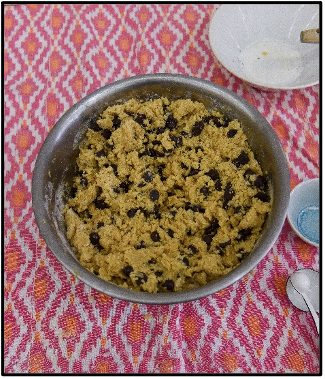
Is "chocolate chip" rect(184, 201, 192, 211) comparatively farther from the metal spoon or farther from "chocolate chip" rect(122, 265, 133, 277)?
the metal spoon

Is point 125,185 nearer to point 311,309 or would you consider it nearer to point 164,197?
point 164,197

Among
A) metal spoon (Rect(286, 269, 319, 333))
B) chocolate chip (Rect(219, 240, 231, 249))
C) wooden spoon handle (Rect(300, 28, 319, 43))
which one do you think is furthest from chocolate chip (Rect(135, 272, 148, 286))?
wooden spoon handle (Rect(300, 28, 319, 43))

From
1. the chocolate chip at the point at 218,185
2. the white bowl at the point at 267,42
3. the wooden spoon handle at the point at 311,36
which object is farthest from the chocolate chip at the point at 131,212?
the wooden spoon handle at the point at 311,36

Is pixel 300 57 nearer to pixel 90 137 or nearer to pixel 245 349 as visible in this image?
pixel 90 137

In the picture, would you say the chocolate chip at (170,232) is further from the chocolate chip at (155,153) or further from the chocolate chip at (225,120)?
the chocolate chip at (225,120)

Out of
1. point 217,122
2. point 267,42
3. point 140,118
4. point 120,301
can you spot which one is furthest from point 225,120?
point 120,301
